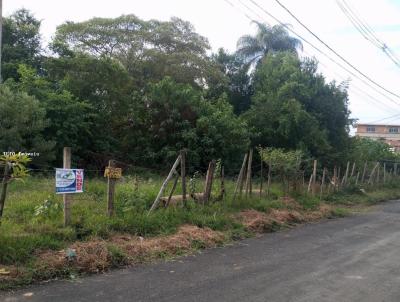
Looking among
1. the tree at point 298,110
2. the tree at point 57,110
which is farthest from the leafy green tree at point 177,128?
the tree at point 298,110

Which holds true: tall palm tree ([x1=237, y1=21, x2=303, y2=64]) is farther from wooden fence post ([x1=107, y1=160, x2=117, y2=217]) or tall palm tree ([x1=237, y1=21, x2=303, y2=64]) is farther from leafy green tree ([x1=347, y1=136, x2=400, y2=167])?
wooden fence post ([x1=107, y1=160, x2=117, y2=217])

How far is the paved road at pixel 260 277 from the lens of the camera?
19.4 feet

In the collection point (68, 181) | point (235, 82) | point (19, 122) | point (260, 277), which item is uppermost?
point (235, 82)

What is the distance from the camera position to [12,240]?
679 cm

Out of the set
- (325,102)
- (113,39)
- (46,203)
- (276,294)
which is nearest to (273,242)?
(276,294)

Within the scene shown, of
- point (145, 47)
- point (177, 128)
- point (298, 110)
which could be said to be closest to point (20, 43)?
point (145, 47)

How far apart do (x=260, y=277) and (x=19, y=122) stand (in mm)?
10408

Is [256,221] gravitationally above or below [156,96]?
below

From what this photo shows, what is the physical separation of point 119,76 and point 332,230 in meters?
12.8

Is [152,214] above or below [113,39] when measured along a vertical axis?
below

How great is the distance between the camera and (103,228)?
8.22 m

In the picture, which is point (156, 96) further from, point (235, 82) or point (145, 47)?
point (235, 82)

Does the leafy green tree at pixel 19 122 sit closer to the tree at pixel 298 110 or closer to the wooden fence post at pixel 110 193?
Result: the wooden fence post at pixel 110 193

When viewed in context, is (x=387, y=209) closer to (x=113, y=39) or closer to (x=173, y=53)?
(x=173, y=53)
